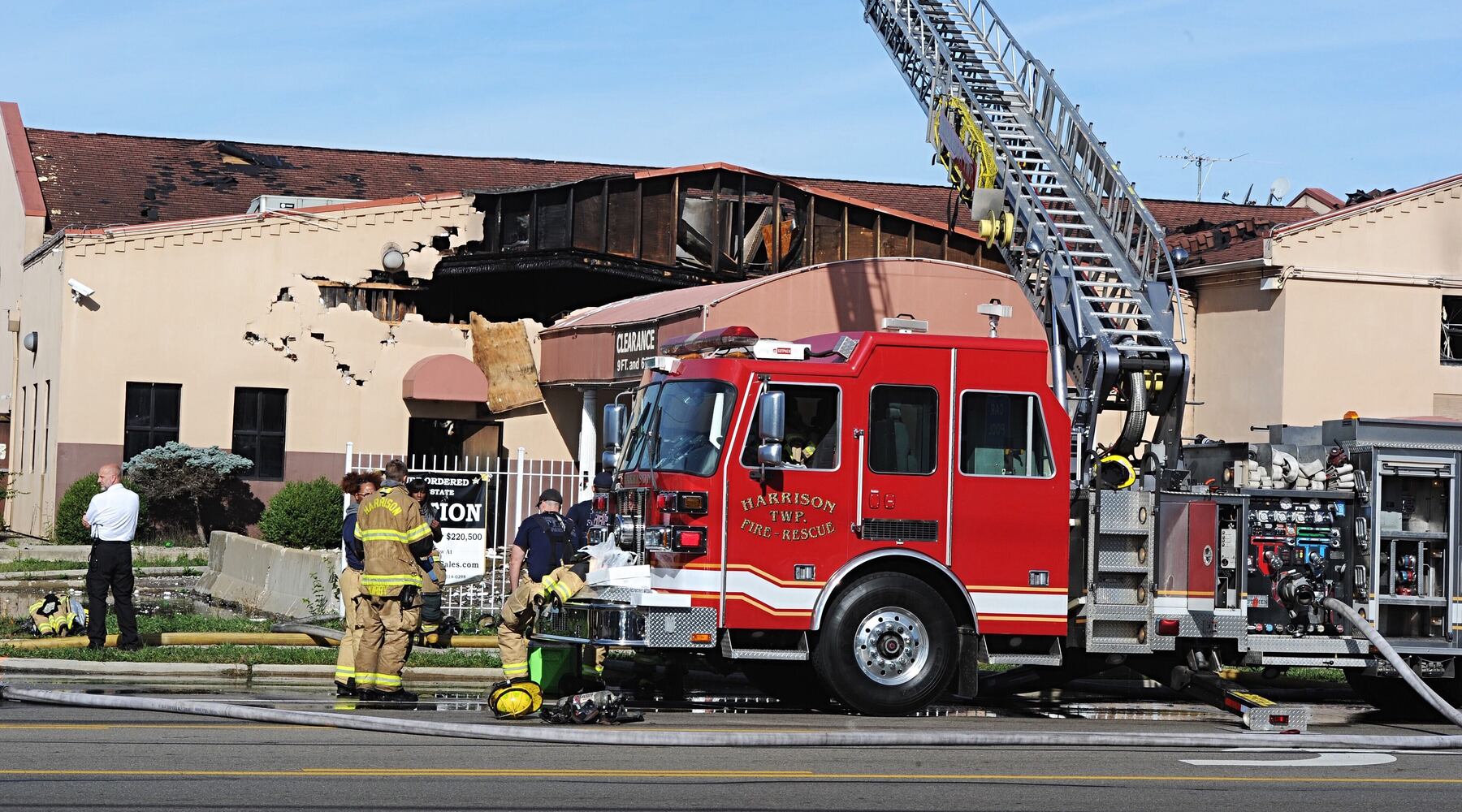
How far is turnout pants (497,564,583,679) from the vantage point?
11.6 metres

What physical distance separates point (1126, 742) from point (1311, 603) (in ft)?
7.61

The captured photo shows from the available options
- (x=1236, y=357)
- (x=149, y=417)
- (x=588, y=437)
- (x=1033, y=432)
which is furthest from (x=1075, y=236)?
(x=149, y=417)

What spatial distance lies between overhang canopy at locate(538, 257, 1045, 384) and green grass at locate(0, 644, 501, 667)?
8.49 metres

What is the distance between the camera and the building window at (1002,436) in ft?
39.0

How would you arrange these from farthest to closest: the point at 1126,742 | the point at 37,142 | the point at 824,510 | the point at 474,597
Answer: the point at 37,142 → the point at 474,597 → the point at 824,510 → the point at 1126,742

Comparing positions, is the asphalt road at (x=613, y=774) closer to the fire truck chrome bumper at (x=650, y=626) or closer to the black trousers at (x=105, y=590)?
the fire truck chrome bumper at (x=650, y=626)

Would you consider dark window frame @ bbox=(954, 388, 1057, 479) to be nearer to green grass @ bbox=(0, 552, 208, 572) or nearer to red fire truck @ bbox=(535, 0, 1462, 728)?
red fire truck @ bbox=(535, 0, 1462, 728)

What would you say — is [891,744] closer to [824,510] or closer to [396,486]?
[824,510]

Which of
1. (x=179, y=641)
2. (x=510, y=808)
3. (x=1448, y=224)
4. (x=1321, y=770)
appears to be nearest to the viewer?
(x=510, y=808)

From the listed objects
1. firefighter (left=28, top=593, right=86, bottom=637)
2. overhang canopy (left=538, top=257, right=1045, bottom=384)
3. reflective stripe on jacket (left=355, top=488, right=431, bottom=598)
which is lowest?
firefighter (left=28, top=593, right=86, bottom=637)

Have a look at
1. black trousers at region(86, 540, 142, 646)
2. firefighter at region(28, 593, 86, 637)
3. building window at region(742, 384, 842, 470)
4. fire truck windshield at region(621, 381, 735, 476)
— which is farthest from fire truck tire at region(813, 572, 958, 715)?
firefighter at region(28, 593, 86, 637)

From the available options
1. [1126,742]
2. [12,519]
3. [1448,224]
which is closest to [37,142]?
[12,519]

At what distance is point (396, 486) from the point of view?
12500 mm

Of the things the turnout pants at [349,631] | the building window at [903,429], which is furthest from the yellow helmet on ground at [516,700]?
the building window at [903,429]
